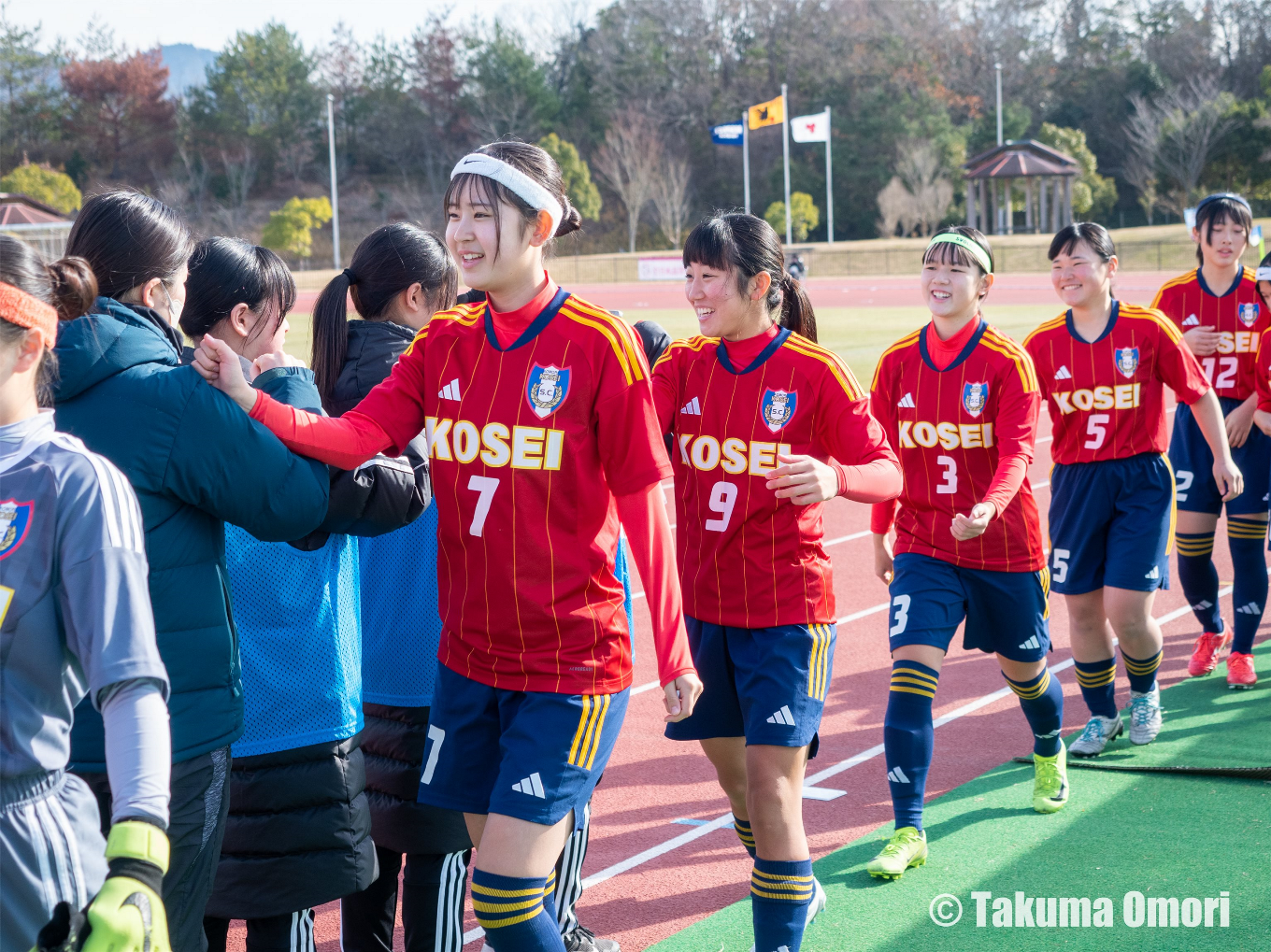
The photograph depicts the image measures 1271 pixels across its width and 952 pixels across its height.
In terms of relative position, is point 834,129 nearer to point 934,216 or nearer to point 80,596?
point 934,216

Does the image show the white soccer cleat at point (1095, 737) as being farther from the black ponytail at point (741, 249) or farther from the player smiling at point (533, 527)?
the player smiling at point (533, 527)

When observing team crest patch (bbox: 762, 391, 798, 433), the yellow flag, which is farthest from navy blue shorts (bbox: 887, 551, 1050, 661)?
the yellow flag

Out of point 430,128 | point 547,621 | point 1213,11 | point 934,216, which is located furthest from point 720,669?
point 1213,11

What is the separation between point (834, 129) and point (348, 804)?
221 feet

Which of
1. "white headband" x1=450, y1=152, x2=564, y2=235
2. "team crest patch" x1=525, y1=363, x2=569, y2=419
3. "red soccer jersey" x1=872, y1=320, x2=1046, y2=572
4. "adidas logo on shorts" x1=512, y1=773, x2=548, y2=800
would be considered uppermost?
"white headband" x1=450, y1=152, x2=564, y2=235

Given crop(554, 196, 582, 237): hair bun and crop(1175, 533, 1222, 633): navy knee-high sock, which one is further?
crop(1175, 533, 1222, 633): navy knee-high sock

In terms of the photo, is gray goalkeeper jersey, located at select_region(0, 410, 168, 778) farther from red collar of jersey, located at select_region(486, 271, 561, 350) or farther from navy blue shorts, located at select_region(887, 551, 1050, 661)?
navy blue shorts, located at select_region(887, 551, 1050, 661)

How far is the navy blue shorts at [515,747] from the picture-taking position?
2.65 m

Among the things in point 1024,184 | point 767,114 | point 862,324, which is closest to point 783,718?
point 862,324

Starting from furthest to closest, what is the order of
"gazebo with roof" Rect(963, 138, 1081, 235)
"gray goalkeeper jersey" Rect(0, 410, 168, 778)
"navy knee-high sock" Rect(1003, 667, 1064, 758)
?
"gazebo with roof" Rect(963, 138, 1081, 235)
"navy knee-high sock" Rect(1003, 667, 1064, 758)
"gray goalkeeper jersey" Rect(0, 410, 168, 778)

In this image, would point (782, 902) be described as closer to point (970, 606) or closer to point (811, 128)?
point (970, 606)

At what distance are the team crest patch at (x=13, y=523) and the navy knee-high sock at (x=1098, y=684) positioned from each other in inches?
184

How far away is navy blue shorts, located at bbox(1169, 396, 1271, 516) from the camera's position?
6691mm

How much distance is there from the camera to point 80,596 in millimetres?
1865
